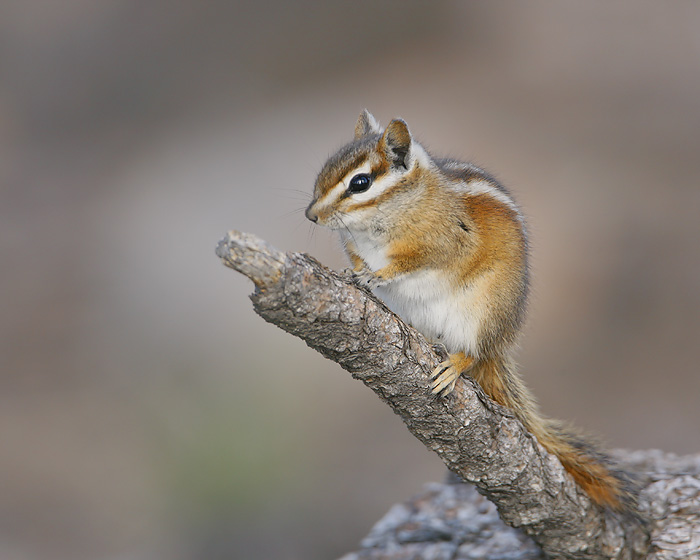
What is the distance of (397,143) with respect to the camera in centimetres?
328

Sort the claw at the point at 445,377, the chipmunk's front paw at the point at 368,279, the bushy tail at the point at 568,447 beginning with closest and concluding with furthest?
the claw at the point at 445,377, the chipmunk's front paw at the point at 368,279, the bushy tail at the point at 568,447

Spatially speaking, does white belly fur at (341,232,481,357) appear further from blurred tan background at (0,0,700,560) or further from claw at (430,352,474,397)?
blurred tan background at (0,0,700,560)

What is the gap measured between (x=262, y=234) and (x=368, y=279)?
5.47m

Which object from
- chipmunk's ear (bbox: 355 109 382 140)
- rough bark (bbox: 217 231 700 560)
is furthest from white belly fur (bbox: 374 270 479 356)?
chipmunk's ear (bbox: 355 109 382 140)

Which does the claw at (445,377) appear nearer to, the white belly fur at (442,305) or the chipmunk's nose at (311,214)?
the white belly fur at (442,305)

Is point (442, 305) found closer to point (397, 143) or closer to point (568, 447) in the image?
point (397, 143)

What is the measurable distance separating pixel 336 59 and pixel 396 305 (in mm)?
7568

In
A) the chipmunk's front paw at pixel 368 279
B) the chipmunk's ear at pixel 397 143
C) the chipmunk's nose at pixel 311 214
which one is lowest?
the chipmunk's front paw at pixel 368 279

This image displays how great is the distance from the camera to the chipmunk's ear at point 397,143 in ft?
10.6

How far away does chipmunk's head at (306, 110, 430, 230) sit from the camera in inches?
124

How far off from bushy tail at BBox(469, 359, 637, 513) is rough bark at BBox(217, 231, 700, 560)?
81 mm

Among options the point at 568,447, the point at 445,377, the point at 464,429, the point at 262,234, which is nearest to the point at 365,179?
the point at 445,377

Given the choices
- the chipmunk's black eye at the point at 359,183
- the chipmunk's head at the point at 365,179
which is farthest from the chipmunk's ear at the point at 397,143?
the chipmunk's black eye at the point at 359,183

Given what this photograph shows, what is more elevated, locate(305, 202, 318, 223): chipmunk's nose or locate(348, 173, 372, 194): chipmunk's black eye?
locate(348, 173, 372, 194): chipmunk's black eye
